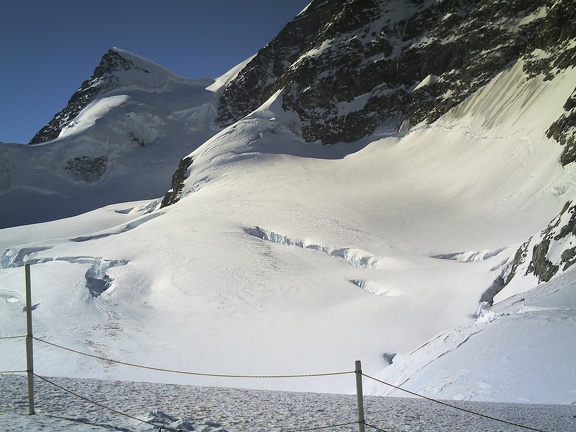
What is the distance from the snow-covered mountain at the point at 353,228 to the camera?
13.6m

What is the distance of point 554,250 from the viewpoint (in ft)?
46.3

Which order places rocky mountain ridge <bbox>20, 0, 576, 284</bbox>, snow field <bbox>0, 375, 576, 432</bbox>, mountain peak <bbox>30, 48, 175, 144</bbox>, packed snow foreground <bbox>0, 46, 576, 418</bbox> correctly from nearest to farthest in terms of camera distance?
1. snow field <bbox>0, 375, 576, 432</bbox>
2. packed snow foreground <bbox>0, 46, 576, 418</bbox>
3. rocky mountain ridge <bbox>20, 0, 576, 284</bbox>
4. mountain peak <bbox>30, 48, 175, 144</bbox>

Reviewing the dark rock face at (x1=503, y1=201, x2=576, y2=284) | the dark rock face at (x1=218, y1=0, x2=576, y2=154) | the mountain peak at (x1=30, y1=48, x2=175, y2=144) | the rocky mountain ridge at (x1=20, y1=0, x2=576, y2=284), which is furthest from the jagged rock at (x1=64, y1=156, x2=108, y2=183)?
the dark rock face at (x1=503, y1=201, x2=576, y2=284)

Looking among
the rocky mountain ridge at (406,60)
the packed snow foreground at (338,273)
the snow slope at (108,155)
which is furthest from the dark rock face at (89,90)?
the packed snow foreground at (338,273)

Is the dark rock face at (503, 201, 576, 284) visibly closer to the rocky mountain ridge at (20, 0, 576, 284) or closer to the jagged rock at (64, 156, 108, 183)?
the rocky mountain ridge at (20, 0, 576, 284)

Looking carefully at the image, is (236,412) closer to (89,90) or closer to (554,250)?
(554,250)

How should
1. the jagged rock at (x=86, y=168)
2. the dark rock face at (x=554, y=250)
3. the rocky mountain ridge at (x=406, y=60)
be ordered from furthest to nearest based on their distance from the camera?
1. the jagged rock at (x=86, y=168)
2. the rocky mountain ridge at (x=406, y=60)
3. the dark rock face at (x=554, y=250)

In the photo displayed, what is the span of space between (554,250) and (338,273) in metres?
9.53

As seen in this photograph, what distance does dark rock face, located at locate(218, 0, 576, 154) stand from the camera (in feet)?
153

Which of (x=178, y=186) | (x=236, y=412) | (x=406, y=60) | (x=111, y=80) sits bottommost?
(x=236, y=412)

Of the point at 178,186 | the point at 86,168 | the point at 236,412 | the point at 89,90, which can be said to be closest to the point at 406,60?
the point at 178,186

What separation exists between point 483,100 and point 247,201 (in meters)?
25.3

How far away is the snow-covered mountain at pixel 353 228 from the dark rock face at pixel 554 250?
0.26 ft

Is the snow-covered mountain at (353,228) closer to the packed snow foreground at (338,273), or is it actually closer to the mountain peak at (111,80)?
the packed snow foreground at (338,273)
